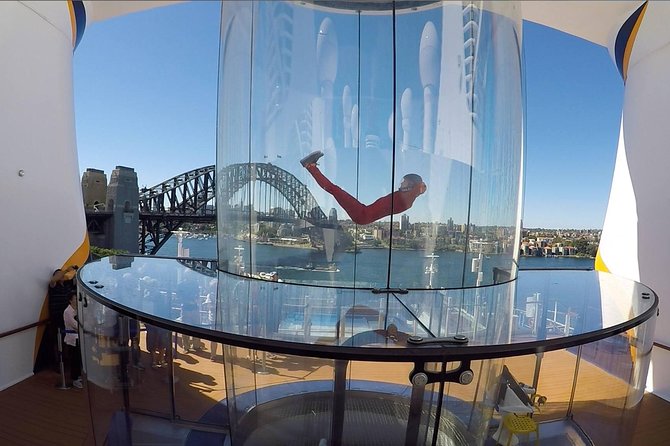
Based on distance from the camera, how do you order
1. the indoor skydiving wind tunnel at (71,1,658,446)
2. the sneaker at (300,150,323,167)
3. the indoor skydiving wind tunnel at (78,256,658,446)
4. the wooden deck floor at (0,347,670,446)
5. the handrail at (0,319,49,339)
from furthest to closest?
1. the handrail at (0,319,49,339)
2. the sneaker at (300,150,323,167)
3. the indoor skydiving wind tunnel at (71,1,658,446)
4. the wooden deck floor at (0,347,670,446)
5. the indoor skydiving wind tunnel at (78,256,658,446)

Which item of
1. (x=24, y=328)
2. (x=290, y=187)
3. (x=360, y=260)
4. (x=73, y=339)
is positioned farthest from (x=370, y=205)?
A: (x=24, y=328)

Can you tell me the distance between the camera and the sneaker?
5.18 feet

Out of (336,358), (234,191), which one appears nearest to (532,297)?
(336,358)

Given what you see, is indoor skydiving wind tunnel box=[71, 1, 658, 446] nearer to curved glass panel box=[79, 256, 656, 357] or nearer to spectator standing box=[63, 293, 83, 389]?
curved glass panel box=[79, 256, 656, 357]

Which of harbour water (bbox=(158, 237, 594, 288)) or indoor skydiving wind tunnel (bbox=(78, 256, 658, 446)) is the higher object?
harbour water (bbox=(158, 237, 594, 288))

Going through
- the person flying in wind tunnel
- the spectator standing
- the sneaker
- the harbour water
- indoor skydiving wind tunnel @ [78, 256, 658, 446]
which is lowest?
the spectator standing

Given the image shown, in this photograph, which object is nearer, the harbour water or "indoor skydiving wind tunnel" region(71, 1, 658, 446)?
"indoor skydiving wind tunnel" region(71, 1, 658, 446)

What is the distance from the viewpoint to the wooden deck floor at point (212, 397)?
47.9 inches

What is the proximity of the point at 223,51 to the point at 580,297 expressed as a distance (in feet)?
7.46

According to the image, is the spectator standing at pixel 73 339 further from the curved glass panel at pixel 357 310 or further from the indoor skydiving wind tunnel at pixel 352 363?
the indoor skydiving wind tunnel at pixel 352 363

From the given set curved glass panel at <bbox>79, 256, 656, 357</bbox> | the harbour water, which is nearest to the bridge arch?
the harbour water

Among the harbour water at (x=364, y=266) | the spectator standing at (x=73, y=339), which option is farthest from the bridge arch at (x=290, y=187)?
the spectator standing at (x=73, y=339)

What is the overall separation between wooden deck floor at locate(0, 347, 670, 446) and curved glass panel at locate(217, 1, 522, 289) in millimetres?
472

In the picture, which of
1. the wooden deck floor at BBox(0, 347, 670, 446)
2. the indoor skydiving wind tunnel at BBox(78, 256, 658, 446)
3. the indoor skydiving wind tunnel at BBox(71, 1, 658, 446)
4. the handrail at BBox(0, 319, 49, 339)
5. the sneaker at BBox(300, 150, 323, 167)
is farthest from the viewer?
the handrail at BBox(0, 319, 49, 339)
